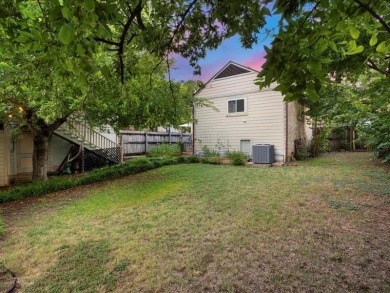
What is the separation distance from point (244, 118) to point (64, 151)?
9.08 metres

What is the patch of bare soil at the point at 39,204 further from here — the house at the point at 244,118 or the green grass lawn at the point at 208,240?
the house at the point at 244,118

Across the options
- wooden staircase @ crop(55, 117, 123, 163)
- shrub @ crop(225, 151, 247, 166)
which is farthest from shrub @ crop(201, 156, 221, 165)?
wooden staircase @ crop(55, 117, 123, 163)

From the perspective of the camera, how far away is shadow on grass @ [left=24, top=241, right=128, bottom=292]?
8.95 feet

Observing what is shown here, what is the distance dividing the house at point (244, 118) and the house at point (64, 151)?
509cm

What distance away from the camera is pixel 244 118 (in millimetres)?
12492

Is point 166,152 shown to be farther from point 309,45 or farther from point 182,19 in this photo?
point 309,45

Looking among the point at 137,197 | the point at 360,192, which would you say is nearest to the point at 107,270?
the point at 137,197

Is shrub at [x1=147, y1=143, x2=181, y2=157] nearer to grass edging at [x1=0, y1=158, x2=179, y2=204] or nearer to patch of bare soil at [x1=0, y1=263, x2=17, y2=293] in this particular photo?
grass edging at [x1=0, y1=158, x2=179, y2=204]

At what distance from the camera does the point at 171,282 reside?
8.93 ft

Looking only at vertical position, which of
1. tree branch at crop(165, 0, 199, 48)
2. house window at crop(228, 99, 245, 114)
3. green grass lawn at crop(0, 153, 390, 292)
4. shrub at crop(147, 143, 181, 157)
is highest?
house window at crop(228, 99, 245, 114)

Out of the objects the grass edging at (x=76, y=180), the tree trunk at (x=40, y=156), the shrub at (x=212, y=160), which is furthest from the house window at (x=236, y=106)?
the tree trunk at (x=40, y=156)

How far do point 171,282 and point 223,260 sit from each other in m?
0.74

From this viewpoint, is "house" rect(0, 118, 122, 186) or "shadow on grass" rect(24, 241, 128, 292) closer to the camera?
"shadow on grass" rect(24, 241, 128, 292)

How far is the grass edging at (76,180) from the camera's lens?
6.94 metres
